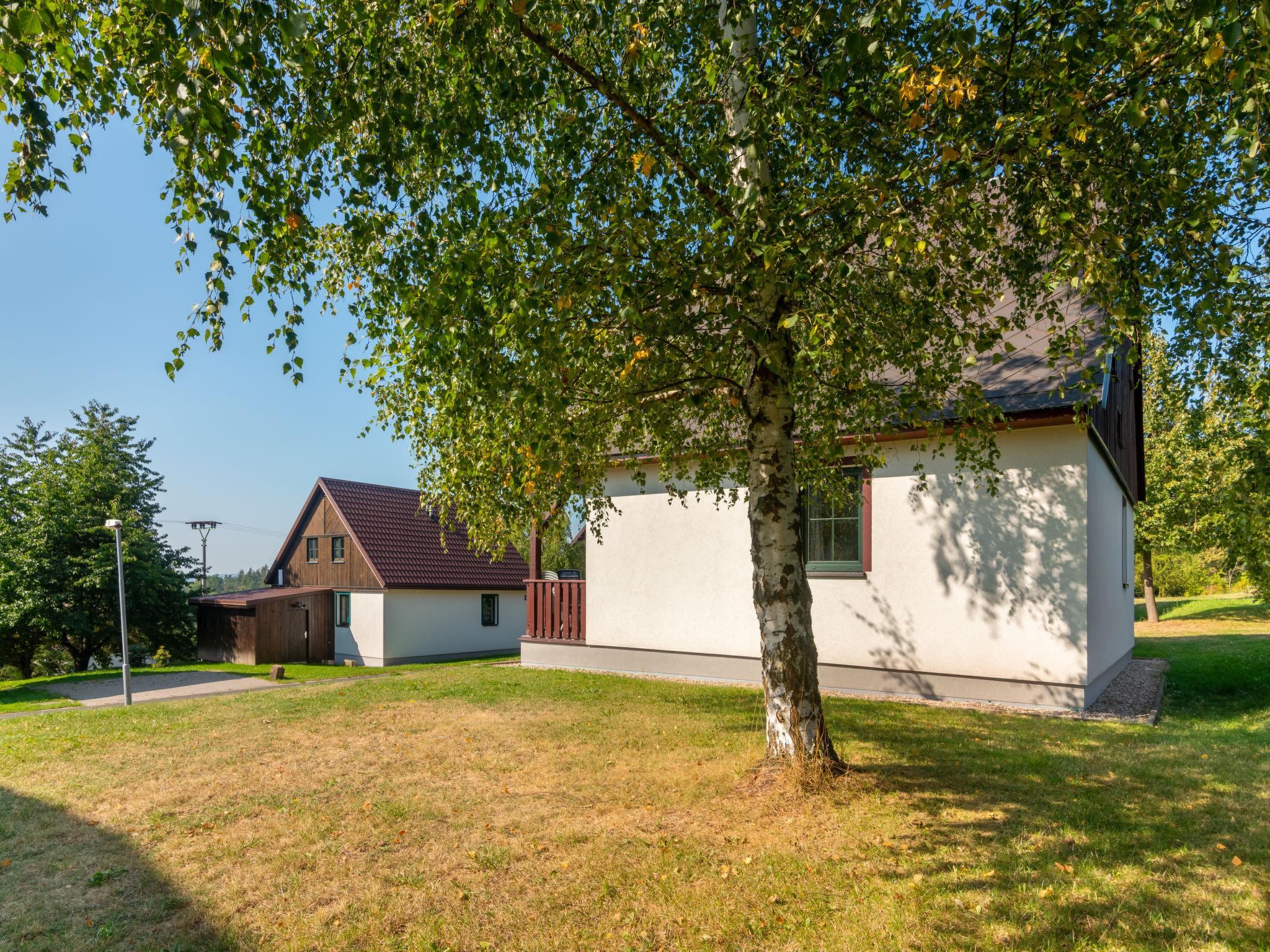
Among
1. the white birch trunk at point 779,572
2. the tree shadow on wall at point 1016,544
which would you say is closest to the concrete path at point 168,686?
the white birch trunk at point 779,572

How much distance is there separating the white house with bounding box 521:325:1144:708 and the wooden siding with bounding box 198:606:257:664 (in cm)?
1752

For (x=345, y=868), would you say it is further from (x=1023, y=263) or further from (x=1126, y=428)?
(x=1126, y=428)

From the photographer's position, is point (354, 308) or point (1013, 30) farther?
point (354, 308)

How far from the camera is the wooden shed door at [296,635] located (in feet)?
83.4

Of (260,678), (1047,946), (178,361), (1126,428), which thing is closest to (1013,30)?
(1047,946)

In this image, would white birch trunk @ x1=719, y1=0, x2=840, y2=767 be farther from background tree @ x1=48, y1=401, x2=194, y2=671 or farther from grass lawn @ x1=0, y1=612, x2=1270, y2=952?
background tree @ x1=48, y1=401, x2=194, y2=671

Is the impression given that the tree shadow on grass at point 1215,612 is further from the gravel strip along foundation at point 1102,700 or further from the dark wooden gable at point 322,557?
the dark wooden gable at point 322,557

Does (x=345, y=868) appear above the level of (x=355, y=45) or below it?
below

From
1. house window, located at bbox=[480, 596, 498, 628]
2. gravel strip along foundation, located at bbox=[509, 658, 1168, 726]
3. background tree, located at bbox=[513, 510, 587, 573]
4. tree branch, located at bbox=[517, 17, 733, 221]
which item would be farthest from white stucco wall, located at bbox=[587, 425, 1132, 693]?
house window, located at bbox=[480, 596, 498, 628]

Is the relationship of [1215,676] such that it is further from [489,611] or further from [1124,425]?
[489,611]

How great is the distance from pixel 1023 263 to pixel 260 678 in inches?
796

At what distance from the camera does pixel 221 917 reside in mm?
3729

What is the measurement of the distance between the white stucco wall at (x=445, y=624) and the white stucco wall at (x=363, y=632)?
0.95ft

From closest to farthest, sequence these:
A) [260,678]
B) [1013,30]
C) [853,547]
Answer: [1013,30]
[853,547]
[260,678]
